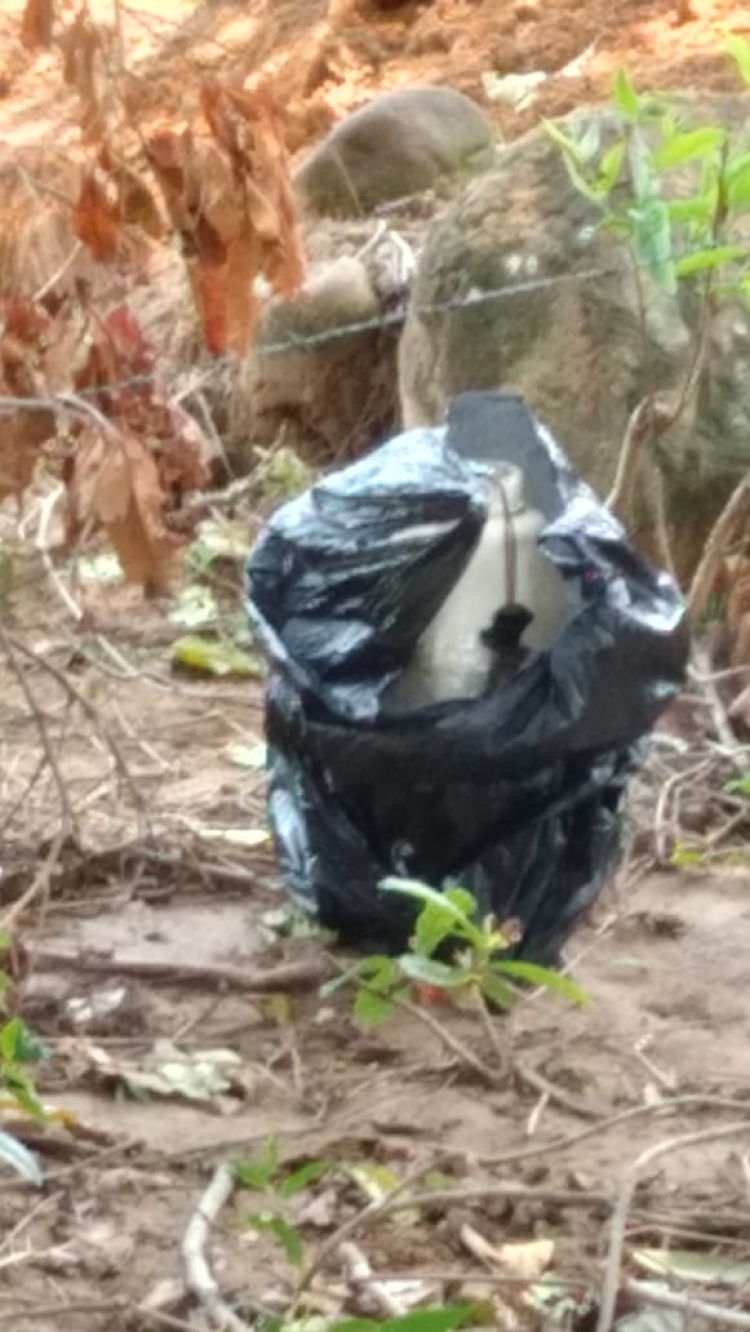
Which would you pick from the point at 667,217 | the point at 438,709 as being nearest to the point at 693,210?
the point at 667,217

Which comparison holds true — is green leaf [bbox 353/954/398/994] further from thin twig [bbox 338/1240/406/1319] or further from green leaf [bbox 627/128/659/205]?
green leaf [bbox 627/128/659/205]

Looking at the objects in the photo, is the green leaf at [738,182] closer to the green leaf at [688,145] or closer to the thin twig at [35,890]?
the green leaf at [688,145]

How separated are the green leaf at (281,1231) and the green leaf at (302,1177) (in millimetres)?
31

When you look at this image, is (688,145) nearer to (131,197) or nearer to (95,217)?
(131,197)

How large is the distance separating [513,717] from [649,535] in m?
1.62

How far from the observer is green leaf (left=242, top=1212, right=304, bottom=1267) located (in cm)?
236

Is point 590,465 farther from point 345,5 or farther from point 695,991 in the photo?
point 345,5

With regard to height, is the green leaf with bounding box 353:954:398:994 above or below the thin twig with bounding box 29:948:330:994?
above

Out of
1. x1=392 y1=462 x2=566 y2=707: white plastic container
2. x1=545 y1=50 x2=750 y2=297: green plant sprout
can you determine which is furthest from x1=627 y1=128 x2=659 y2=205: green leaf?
x1=392 y1=462 x2=566 y2=707: white plastic container

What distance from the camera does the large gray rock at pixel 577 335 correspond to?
490 centimetres

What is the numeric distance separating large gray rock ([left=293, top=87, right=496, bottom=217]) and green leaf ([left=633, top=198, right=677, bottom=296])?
318cm

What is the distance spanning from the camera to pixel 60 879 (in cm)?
378

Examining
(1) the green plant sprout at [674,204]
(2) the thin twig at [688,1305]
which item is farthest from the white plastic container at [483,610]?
(2) the thin twig at [688,1305]

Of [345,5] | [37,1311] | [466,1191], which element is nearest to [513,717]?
[466,1191]
